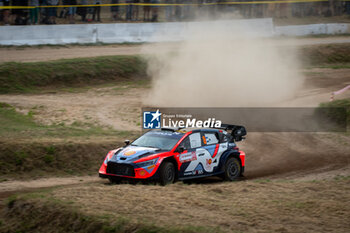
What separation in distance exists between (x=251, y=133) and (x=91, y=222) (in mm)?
10727

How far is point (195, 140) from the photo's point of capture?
39.3ft

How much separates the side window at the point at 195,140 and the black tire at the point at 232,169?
100 centimetres

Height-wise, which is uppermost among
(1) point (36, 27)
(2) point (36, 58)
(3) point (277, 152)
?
(1) point (36, 27)

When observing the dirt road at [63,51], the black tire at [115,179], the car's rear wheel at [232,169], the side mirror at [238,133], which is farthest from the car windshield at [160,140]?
the dirt road at [63,51]

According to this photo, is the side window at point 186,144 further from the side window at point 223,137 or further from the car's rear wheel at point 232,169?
the car's rear wheel at point 232,169

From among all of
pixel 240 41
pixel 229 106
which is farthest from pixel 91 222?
pixel 240 41

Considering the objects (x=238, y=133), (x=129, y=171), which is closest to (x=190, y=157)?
(x=129, y=171)

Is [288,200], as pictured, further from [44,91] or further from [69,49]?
[69,49]

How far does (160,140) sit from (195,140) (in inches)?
34.3

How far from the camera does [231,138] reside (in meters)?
12.8

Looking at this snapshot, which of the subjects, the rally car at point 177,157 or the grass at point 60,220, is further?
the rally car at point 177,157

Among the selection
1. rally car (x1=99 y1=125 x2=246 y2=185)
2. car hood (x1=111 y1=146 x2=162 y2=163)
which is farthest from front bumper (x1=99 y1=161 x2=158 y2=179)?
car hood (x1=111 y1=146 x2=162 y2=163)

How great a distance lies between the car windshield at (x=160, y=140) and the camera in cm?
1160

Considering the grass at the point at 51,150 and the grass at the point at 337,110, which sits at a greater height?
the grass at the point at 337,110
